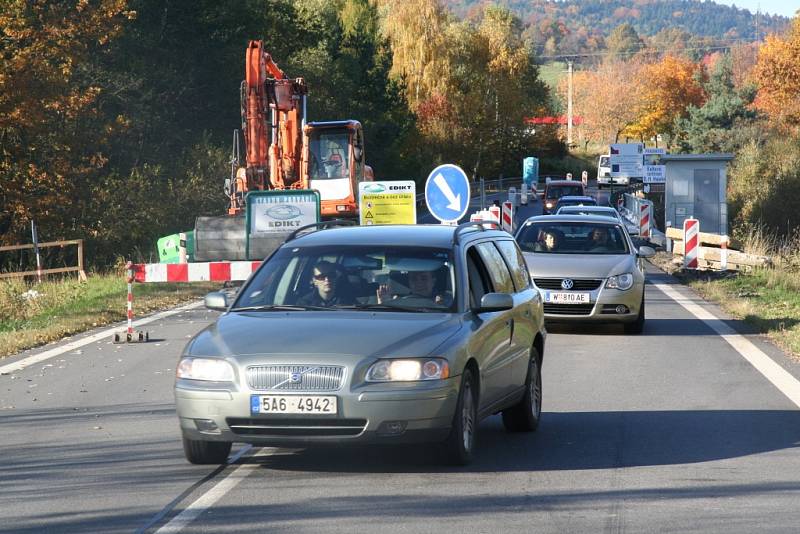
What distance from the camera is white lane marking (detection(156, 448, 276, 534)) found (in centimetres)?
661

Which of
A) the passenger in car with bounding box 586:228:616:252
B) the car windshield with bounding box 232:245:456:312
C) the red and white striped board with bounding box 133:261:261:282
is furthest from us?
the passenger in car with bounding box 586:228:616:252

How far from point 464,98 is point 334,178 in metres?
47.7

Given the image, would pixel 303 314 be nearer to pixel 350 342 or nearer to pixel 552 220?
pixel 350 342

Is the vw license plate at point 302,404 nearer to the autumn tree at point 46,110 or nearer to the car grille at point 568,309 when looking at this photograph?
the car grille at point 568,309

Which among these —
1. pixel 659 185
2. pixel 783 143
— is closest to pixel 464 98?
pixel 659 185

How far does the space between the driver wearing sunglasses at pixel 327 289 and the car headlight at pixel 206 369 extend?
0.98 meters

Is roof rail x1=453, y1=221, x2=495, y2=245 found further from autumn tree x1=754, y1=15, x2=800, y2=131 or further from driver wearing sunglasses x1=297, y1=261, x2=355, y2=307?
autumn tree x1=754, y1=15, x2=800, y2=131

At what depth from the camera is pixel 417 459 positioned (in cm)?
845

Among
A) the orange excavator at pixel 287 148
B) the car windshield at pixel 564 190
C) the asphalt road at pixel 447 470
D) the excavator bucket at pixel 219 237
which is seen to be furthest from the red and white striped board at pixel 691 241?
the car windshield at pixel 564 190

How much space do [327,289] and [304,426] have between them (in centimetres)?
137

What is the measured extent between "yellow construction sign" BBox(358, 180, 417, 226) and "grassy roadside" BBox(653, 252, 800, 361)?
539 cm

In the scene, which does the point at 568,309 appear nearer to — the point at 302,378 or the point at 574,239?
the point at 574,239

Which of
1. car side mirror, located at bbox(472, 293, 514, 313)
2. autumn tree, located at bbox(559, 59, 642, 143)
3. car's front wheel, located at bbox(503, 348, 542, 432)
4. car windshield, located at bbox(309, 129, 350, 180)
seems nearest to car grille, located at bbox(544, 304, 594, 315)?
car's front wheel, located at bbox(503, 348, 542, 432)

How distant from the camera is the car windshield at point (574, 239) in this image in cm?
1841
